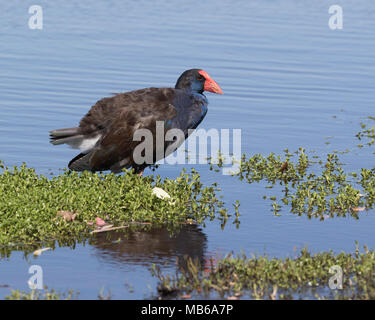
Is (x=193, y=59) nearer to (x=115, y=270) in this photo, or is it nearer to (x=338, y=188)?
(x=338, y=188)

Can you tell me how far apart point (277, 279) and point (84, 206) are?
290cm

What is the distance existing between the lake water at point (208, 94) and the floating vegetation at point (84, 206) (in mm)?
316

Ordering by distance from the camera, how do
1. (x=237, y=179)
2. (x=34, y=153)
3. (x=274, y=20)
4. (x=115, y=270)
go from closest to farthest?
1. (x=115, y=270)
2. (x=237, y=179)
3. (x=34, y=153)
4. (x=274, y=20)

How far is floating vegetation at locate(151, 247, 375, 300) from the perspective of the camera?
25.0 ft

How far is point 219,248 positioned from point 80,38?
14.9 m

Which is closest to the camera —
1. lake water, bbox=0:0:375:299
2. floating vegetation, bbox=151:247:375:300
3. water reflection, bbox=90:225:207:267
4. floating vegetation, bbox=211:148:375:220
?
floating vegetation, bbox=151:247:375:300

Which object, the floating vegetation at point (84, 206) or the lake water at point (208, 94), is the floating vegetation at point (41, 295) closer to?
the lake water at point (208, 94)

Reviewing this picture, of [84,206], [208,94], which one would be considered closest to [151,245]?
[84,206]

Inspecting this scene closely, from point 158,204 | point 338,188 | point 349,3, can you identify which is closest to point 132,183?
point 158,204

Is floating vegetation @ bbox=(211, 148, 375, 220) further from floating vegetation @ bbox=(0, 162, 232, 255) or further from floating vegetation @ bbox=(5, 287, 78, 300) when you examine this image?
floating vegetation @ bbox=(5, 287, 78, 300)

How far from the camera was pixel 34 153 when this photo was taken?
43.4 ft

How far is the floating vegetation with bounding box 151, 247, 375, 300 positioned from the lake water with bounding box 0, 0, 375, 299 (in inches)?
16.1

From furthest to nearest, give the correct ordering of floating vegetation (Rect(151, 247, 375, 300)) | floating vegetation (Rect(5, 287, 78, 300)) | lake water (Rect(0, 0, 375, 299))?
lake water (Rect(0, 0, 375, 299)) → floating vegetation (Rect(151, 247, 375, 300)) → floating vegetation (Rect(5, 287, 78, 300))

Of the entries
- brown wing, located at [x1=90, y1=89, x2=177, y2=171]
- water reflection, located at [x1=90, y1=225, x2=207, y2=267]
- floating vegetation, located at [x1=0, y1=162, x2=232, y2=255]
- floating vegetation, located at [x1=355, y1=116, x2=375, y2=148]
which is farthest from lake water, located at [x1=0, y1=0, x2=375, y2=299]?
brown wing, located at [x1=90, y1=89, x2=177, y2=171]
